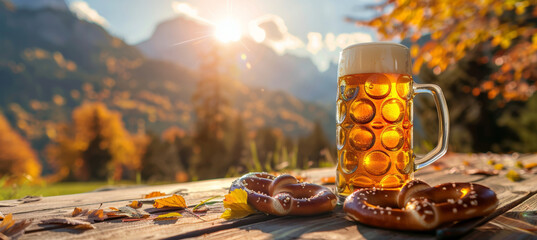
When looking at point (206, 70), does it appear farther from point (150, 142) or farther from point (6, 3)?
point (6, 3)

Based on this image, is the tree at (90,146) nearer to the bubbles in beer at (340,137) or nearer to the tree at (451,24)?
the tree at (451,24)

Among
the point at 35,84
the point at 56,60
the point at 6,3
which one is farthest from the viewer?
the point at 6,3

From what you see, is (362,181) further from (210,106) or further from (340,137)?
(210,106)

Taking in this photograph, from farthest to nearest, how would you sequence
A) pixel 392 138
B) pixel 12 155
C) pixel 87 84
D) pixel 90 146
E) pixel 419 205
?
pixel 87 84 < pixel 12 155 < pixel 90 146 < pixel 392 138 < pixel 419 205

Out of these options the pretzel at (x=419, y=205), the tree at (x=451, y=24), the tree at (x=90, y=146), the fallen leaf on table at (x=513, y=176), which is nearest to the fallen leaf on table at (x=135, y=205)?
the pretzel at (x=419, y=205)

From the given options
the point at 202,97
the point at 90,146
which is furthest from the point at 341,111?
the point at 90,146

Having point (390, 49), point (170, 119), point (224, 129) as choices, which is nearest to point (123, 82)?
point (170, 119)
